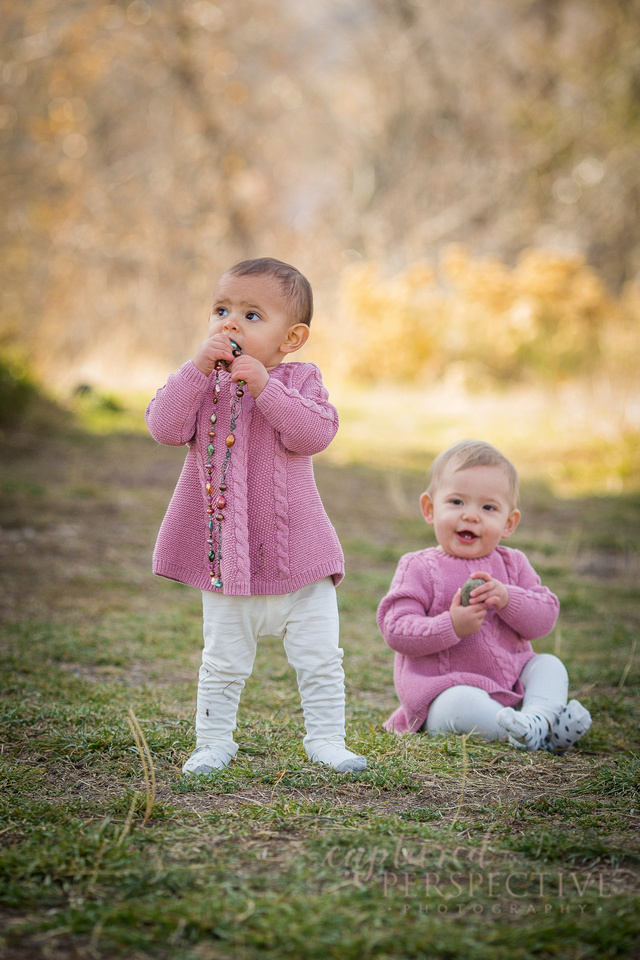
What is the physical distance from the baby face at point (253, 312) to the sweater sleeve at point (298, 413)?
0.35 ft

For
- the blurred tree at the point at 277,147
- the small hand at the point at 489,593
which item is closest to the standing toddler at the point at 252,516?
the small hand at the point at 489,593

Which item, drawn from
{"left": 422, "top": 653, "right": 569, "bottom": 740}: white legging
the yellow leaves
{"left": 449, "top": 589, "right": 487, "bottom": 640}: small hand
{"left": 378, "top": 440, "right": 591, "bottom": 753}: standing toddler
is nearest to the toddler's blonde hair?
{"left": 378, "top": 440, "right": 591, "bottom": 753}: standing toddler

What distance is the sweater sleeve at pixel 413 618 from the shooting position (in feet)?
8.86

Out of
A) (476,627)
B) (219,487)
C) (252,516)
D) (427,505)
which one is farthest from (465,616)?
(219,487)

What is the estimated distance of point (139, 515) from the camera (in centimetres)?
614

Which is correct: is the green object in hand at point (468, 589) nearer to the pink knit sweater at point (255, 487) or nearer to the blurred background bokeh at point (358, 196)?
Answer: the pink knit sweater at point (255, 487)

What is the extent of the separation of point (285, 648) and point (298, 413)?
2.07 feet

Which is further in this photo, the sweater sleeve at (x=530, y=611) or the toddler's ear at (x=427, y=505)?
the toddler's ear at (x=427, y=505)

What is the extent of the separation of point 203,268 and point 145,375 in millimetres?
2649

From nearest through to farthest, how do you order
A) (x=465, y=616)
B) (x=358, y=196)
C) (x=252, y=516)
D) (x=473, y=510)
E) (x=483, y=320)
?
1. (x=252, y=516)
2. (x=465, y=616)
3. (x=473, y=510)
4. (x=483, y=320)
5. (x=358, y=196)

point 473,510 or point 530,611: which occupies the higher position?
point 473,510

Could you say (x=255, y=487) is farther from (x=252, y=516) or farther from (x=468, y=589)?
(x=468, y=589)

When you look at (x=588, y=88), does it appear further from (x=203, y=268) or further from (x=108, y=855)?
(x=108, y=855)

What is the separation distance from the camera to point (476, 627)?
2.67 m
